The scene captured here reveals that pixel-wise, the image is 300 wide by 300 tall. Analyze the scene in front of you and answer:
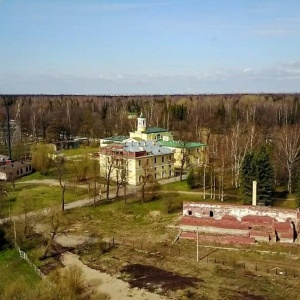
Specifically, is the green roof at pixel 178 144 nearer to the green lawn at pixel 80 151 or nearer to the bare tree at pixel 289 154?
the bare tree at pixel 289 154

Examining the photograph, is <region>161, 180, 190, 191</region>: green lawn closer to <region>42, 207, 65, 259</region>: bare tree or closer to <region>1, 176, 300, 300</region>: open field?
<region>1, 176, 300, 300</region>: open field

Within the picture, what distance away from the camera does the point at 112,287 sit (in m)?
20.5

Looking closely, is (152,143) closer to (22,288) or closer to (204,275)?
(204,275)

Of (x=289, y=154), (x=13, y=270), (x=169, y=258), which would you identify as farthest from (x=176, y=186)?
(x=13, y=270)

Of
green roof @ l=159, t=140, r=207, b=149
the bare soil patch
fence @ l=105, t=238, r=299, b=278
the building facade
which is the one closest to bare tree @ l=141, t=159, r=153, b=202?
the building facade

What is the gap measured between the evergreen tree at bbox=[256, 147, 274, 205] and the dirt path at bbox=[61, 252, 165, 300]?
53.2 feet

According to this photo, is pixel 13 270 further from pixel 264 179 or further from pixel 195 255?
pixel 264 179

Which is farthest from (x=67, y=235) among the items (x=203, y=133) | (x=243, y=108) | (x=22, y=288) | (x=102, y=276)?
(x=243, y=108)

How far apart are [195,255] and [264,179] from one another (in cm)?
1183

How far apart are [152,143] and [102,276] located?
28661 mm

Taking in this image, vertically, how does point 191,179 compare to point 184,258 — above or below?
above

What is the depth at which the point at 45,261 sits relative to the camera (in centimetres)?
2412

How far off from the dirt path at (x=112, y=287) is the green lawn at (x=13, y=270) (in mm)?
2158

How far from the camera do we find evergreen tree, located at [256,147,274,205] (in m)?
33.4
